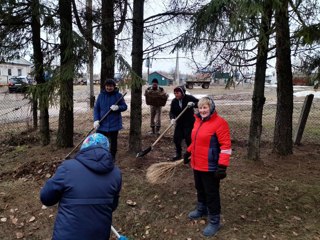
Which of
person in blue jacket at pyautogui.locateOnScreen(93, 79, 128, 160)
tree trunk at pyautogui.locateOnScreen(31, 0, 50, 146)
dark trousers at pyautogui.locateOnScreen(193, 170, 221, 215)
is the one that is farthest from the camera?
tree trunk at pyautogui.locateOnScreen(31, 0, 50, 146)

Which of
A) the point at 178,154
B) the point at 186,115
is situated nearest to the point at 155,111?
the point at 178,154

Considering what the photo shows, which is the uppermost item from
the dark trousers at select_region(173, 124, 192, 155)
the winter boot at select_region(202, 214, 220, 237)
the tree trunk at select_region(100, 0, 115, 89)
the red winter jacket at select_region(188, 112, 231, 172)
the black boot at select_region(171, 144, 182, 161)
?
the tree trunk at select_region(100, 0, 115, 89)

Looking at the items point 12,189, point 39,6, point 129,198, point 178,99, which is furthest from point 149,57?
point 12,189

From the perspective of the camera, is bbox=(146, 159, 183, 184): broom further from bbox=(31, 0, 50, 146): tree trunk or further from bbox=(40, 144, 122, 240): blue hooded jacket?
bbox=(31, 0, 50, 146): tree trunk

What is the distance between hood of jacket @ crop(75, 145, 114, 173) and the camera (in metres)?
2.66

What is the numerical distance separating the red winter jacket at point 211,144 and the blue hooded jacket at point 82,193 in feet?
5.09

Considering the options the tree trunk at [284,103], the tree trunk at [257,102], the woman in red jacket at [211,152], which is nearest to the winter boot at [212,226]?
the woman in red jacket at [211,152]

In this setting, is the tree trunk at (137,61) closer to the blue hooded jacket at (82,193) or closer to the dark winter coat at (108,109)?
the dark winter coat at (108,109)

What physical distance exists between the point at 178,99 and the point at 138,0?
2.01 m

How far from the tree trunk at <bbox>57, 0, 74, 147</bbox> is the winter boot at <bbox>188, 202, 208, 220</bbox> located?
328cm

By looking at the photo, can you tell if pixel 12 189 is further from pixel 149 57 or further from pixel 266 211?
pixel 266 211

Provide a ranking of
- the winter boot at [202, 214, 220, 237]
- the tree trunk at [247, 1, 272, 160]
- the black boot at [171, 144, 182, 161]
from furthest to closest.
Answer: the black boot at [171, 144, 182, 161], the tree trunk at [247, 1, 272, 160], the winter boot at [202, 214, 220, 237]

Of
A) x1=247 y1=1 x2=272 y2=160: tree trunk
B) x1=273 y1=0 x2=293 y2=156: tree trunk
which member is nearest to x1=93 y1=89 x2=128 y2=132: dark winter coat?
x1=247 y1=1 x2=272 y2=160: tree trunk

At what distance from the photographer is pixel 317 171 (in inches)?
237
